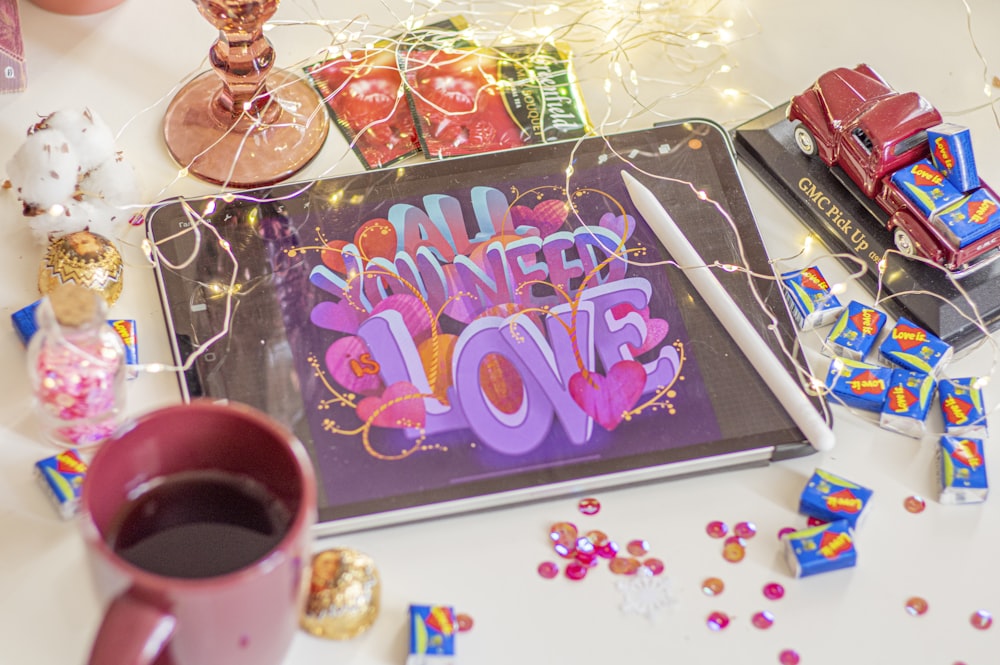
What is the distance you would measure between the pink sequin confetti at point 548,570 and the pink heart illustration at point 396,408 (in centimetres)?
11

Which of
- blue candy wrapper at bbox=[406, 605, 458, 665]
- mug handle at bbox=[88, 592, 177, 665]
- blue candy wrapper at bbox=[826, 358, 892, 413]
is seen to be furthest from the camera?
blue candy wrapper at bbox=[826, 358, 892, 413]

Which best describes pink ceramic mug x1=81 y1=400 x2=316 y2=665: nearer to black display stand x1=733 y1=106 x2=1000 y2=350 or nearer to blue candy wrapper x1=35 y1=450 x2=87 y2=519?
blue candy wrapper x1=35 y1=450 x2=87 y2=519

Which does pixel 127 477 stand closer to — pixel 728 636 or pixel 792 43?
pixel 728 636

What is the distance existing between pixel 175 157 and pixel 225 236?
3.6 inches

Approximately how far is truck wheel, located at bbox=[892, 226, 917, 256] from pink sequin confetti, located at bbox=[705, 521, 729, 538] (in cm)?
25

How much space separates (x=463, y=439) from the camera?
64 centimetres

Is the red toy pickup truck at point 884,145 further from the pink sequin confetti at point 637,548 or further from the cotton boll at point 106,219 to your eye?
the cotton boll at point 106,219

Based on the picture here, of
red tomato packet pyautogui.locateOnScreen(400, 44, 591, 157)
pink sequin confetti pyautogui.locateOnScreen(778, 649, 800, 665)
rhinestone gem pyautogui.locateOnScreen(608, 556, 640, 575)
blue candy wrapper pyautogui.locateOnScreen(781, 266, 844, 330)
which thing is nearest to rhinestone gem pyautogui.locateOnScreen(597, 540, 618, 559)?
rhinestone gem pyautogui.locateOnScreen(608, 556, 640, 575)

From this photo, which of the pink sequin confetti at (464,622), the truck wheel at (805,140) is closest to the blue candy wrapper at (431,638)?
the pink sequin confetti at (464,622)

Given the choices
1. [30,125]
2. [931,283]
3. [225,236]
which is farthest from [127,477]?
[931,283]

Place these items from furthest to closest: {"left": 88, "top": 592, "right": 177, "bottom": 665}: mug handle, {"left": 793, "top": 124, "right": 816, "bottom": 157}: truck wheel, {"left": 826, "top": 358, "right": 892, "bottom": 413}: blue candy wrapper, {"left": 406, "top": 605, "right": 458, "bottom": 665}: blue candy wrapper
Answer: {"left": 793, "top": 124, "right": 816, "bottom": 157}: truck wheel < {"left": 826, "top": 358, "right": 892, "bottom": 413}: blue candy wrapper < {"left": 406, "top": 605, "right": 458, "bottom": 665}: blue candy wrapper < {"left": 88, "top": 592, "right": 177, "bottom": 665}: mug handle

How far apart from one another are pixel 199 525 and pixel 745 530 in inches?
12.2

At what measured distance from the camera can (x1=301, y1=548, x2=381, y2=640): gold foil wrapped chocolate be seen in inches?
22.5

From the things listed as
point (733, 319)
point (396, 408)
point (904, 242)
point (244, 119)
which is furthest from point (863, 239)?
point (244, 119)
